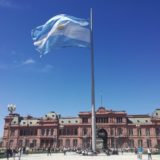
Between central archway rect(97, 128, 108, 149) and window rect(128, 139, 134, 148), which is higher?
central archway rect(97, 128, 108, 149)

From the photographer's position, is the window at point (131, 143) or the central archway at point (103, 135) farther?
the central archway at point (103, 135)

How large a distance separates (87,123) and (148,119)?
25.0 meters

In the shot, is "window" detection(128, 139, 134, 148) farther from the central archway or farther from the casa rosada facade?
the central archway

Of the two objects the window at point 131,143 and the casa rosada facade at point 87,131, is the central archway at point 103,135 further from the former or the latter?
the window at point 131,143

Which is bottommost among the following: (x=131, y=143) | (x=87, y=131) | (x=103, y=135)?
(x=131, y=143)

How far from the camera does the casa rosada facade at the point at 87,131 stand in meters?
102

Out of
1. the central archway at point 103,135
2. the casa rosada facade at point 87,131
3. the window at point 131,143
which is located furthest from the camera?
the central archway at point 103,135

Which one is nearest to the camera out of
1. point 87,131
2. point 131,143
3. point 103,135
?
point 131,143

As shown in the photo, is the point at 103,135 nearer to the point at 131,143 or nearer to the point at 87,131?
the point at 87,131

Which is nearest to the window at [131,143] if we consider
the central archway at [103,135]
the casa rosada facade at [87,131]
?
the casa rosada facade at [87,131]

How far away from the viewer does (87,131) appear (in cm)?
10594

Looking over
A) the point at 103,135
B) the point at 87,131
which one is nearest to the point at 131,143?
the point at 103,135

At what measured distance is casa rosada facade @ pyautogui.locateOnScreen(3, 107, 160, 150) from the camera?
101912mm

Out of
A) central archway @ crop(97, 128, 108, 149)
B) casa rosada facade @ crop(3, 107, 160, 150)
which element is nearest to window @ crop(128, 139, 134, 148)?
casa rosada facade @ crop(3, 107, 160, 150)
